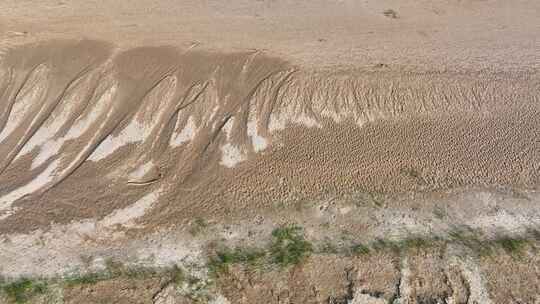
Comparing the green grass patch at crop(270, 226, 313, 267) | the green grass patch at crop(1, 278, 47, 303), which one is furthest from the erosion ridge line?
the green grass patch at crop(1, 278, 47, 303)

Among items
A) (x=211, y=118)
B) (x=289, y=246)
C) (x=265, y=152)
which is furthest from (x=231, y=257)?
(x=211, y=118)

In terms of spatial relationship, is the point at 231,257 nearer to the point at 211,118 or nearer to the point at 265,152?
the point at 265,152

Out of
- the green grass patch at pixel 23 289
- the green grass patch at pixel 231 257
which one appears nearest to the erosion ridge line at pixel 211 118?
the green grass patch at pixel 231 257

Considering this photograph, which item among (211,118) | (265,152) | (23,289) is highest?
(211,118)

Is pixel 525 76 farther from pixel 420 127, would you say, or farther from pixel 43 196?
pixel 43 196

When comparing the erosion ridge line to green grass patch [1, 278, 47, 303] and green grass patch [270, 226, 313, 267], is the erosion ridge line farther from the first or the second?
green grass patch [1, 278, 47, 303]

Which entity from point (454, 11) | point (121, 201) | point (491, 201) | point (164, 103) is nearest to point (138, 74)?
point (164, 103)
